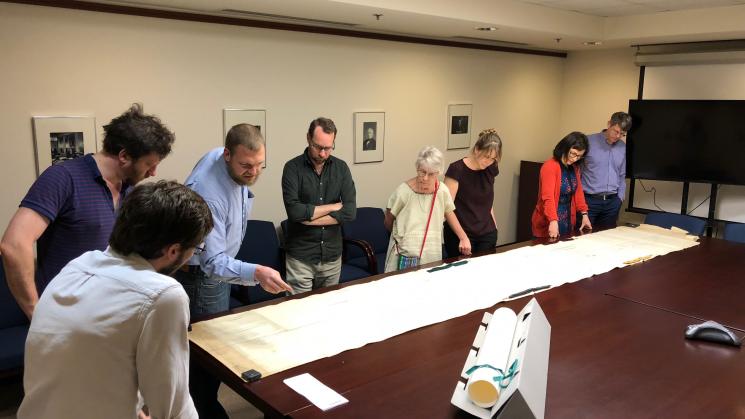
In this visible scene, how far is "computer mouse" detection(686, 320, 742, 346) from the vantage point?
209 cm

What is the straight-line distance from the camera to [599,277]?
2.87 meters

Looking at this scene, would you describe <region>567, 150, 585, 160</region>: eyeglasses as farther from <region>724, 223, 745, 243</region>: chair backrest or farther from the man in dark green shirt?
the man in dark green shirt

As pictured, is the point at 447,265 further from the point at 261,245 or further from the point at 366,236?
the point at 366,236

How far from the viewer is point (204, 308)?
233 cm

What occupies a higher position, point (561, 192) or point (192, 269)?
point (561, 192)

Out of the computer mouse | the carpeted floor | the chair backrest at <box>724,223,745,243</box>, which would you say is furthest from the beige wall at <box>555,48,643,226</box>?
the carpeted floor

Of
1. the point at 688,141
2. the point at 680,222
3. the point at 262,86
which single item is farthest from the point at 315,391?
the point at 688,141

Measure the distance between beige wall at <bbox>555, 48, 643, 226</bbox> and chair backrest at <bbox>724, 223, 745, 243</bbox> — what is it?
2076mm

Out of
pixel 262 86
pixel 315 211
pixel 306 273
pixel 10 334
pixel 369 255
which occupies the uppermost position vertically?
pixel 262 86

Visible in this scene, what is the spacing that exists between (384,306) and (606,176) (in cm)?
324

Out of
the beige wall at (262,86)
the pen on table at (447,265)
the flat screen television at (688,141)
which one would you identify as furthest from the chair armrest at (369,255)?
the flat screen television at (688,141)

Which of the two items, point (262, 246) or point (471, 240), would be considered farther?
point (262, 246)

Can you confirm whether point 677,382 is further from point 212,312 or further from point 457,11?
point 457,11

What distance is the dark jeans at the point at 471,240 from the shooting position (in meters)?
3.62
